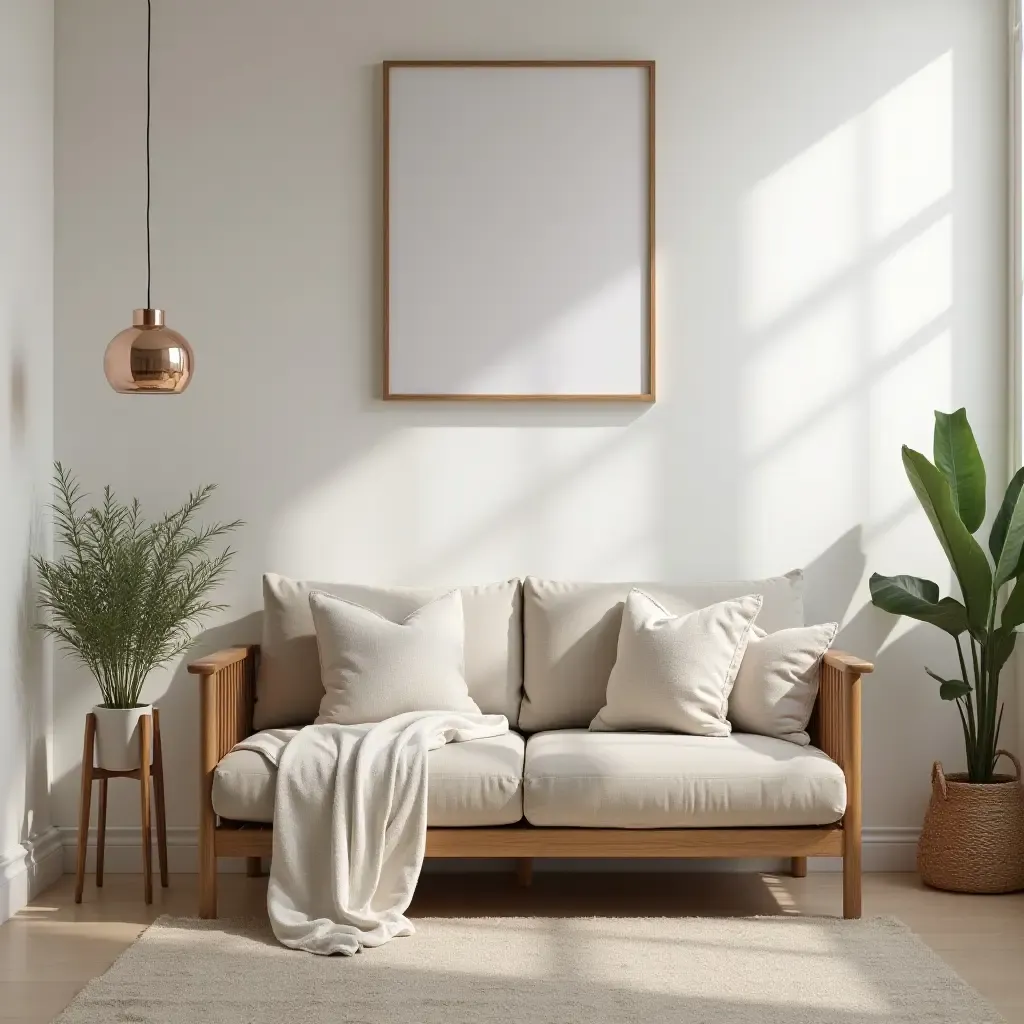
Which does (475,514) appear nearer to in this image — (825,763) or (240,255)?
(240,255)

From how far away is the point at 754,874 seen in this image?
4199mm

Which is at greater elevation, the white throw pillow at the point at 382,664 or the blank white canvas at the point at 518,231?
the blank white canvas at the point at 518,231

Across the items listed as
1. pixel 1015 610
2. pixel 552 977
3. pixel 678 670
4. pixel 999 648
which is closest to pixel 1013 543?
pixel 1015 610

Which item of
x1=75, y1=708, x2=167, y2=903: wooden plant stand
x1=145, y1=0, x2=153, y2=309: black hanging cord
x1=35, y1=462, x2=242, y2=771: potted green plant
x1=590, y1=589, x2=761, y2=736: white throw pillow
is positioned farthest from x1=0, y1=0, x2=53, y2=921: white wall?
x1=590, y1=589, x2=761, y2=736: white throw pillow

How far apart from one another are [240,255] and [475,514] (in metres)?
1.22

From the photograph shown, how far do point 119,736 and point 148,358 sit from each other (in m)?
1.19

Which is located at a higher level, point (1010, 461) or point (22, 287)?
point (22, 287)

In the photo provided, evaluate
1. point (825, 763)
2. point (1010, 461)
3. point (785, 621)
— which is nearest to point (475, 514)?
point (785, 621)

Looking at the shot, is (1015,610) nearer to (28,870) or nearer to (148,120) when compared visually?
(28,870)

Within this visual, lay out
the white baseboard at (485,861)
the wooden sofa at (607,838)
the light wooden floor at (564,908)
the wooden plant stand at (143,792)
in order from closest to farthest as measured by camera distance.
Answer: the light wooden floor at (564,908) < the wooden sofa at (607,838) < the wooden plant stand at (143,792) < the white baseboard at (485,861)

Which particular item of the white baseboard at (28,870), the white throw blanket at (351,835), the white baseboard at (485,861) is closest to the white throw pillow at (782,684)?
the white baseboard at (485,861)

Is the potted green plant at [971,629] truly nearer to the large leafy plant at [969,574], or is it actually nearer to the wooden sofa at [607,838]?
the large leafy plant at [969,574]

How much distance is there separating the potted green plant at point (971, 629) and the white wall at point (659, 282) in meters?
0.30

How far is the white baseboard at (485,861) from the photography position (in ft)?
13.9
